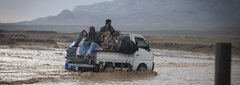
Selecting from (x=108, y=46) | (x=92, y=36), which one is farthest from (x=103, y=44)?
(x=92, y=36)

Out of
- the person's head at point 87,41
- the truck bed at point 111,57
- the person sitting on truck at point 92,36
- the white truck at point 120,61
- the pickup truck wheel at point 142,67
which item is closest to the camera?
the truck bed at point 111,57

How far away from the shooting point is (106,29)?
1992 centimetres

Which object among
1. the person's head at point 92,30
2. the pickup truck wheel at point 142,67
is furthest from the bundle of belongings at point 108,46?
the pickup truck wheel at point 142,67

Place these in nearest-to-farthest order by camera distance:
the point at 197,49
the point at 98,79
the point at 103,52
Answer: the point at 98,79, the point at 103,52, the point at 197,49

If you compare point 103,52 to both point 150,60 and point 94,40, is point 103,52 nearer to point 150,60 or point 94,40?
point 94,40

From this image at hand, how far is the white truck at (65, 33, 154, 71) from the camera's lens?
1878cm

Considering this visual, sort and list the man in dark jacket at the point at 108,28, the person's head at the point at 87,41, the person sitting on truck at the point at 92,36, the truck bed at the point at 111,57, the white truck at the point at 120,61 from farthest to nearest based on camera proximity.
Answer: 1. the man in dark jacket at the point at 108,28
2. the person sitting on truck at the point at 92,36
3. the person's head at the point at 87,41
4. the white truck at the point at 120,61
5. the truck bed at the point at 111,57

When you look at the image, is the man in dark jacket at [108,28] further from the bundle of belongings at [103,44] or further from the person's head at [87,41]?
the person's head at [87,41]

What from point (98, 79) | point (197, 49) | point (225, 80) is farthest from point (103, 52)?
point (197, 49)

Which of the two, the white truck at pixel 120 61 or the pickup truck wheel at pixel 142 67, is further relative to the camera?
the pickup truck wheel at pixel 142 67

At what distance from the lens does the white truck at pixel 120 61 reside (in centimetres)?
1878

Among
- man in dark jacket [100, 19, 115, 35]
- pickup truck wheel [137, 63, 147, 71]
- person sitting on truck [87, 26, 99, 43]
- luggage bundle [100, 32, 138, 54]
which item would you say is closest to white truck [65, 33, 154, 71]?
pickup truck wheel [137, 63, 147, 71]

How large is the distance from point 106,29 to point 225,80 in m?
12.3

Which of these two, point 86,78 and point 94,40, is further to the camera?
point 94,40
